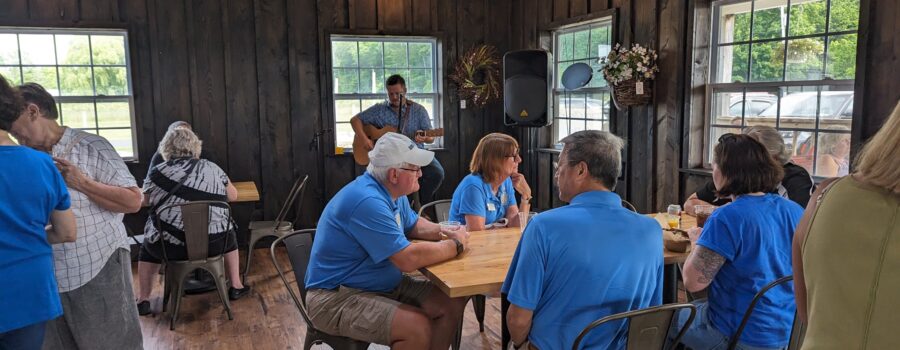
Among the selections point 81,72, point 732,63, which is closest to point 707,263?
point 732,63

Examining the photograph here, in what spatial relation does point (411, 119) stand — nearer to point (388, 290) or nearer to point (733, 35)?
point (733, 35)

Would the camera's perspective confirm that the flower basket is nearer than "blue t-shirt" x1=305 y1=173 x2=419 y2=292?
No

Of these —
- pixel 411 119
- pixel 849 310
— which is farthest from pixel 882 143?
pixel 411 119

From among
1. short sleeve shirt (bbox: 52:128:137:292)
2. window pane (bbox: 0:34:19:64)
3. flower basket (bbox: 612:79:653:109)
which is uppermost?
window pane (bbox: 0:34:19:64)

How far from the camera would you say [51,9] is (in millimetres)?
4824

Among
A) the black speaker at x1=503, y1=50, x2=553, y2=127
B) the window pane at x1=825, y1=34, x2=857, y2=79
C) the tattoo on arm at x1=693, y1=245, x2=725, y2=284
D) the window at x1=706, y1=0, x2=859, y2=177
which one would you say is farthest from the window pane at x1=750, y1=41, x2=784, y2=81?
the tattoo on arm at x1=693, y1=245, x2=725, y2=284

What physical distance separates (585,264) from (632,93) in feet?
10.5

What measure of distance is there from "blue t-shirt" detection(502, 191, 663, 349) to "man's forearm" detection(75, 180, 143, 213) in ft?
4.54

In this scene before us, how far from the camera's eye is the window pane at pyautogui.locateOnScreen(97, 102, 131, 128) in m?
5.16

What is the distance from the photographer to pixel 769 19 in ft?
12.8

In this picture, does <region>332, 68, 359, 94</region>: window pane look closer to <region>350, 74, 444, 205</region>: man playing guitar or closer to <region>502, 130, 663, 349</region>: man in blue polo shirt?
<region>350, 74, 444, 205</region>: man playing guitar

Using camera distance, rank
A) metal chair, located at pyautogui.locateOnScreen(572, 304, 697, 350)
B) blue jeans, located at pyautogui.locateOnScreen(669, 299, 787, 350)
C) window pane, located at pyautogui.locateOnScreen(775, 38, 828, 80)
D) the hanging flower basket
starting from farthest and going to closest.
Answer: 1. the hanging flower basket
2. window pane, located at pyautogui.locateOnScreen(775, 38, 828, 80)
3. blue jeans, located at pyautogui.locateOnScreen(669, 299, 787, 350)
4. metal chair, located at pyautogui.locateOnScreen(572, 304, 697, 350)

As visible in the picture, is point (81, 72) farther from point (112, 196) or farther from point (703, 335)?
point (703, 335)

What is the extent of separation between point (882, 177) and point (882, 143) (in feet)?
0.18
